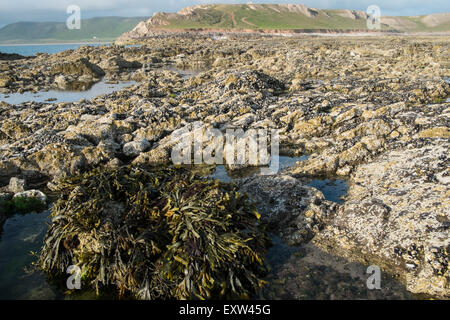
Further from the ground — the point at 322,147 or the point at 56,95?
the point at 56,95

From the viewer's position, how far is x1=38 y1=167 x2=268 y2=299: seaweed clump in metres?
5.82

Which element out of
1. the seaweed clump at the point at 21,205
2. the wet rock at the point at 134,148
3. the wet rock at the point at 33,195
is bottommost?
the seaweed clump at the point at 21,205

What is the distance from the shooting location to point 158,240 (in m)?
6.41

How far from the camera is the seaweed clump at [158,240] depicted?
5824 millimetres

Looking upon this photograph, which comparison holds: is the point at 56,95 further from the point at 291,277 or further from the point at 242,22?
the point at 242,22

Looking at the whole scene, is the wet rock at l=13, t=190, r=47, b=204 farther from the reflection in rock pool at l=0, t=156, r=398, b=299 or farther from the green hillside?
the green hillside

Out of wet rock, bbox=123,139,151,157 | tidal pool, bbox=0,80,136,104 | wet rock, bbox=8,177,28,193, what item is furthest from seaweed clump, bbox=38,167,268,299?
tidal pool, bbox=0,80,136,104

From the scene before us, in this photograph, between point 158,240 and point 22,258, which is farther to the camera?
point 22,258

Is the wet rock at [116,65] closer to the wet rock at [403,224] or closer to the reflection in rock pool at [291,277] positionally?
the reflection in rock pool at [291,277]

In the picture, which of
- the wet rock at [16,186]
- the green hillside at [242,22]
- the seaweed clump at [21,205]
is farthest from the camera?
the green hillside at [242,22]

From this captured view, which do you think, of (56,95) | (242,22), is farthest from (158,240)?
(242,22)

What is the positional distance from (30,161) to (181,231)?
8905 mm

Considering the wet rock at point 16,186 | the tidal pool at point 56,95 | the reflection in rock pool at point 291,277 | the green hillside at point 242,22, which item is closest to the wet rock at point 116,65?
the tidal pool at point 56,95
